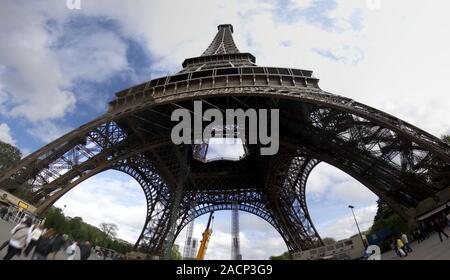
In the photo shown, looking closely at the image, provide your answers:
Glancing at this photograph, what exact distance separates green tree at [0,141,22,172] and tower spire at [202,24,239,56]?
99.9 feet

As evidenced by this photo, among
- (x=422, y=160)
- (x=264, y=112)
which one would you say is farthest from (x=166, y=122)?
(x=422, y=160)

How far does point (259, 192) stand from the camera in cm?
3809

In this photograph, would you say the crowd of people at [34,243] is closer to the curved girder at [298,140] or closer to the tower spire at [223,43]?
the curved girder at [298,140]

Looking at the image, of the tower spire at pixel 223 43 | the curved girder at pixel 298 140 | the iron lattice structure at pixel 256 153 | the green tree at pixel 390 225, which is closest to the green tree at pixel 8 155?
the iron lattice structure at pixel 256 153

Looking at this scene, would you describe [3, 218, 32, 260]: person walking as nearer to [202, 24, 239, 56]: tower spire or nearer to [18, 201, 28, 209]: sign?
[18, 201, 28, 209]: sign

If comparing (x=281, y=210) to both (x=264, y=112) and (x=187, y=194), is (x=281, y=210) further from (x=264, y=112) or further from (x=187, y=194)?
(x=264, y=112)

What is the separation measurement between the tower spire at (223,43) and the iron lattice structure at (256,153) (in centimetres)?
602

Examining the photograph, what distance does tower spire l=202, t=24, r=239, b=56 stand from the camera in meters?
41.9

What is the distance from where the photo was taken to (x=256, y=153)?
113 ft

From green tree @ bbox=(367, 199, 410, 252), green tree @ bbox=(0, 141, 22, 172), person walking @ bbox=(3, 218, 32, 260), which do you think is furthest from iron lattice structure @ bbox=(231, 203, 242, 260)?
person walking @ bbox=(3, 218, 32, 260)

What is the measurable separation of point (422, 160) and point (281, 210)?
2093 cm

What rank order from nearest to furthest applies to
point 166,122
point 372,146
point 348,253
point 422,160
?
1. point 422,160
2. point 372,146
3. point 348,253
4. point 166,122

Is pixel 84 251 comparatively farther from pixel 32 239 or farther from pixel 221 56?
pixel 221 56

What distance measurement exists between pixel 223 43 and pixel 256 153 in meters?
21.1
